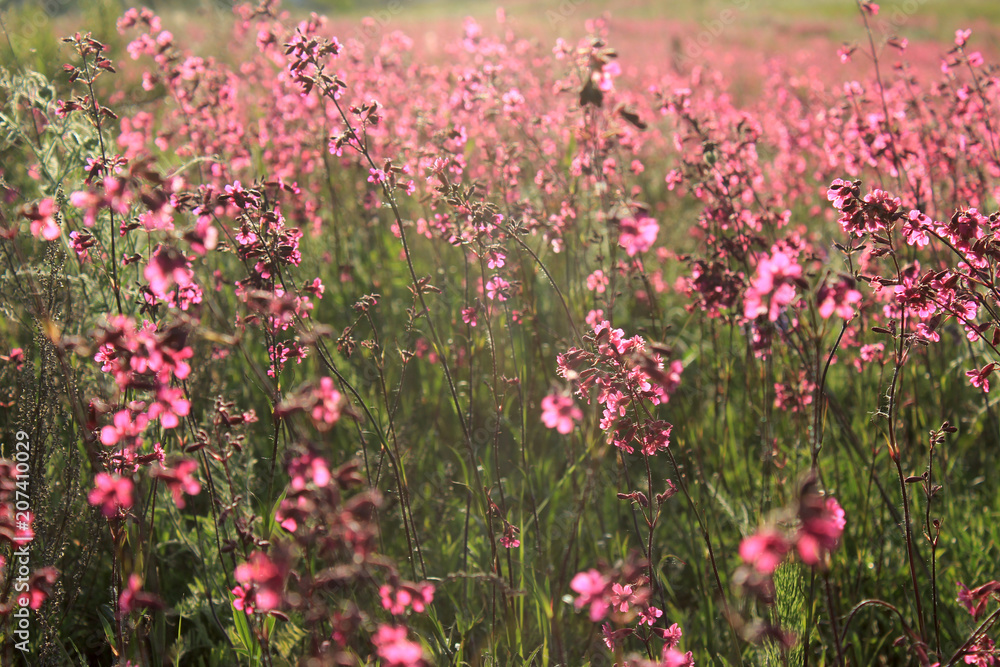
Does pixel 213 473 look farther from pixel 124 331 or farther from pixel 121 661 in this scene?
pixel 124 331

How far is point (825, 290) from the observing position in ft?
4.47

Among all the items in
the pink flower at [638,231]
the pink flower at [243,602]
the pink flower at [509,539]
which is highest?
the pink flower at [638,231]

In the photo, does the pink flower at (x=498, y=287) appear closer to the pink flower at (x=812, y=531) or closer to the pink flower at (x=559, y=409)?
the pink flower at (x=559, y=409)

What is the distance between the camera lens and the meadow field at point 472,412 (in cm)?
139

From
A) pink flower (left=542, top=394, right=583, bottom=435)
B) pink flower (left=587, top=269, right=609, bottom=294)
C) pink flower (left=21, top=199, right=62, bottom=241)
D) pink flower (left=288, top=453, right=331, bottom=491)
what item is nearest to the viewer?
pink flower (left=288, top=453, right=331, bottom=491)

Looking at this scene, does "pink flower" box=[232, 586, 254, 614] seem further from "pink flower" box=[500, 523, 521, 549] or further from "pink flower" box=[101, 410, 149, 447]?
"pink flower" box=[500, 523, 521, 549]

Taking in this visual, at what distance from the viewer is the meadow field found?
1395mm

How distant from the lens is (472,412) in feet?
9.31

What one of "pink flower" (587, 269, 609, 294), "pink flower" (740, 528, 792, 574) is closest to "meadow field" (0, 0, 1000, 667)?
"pink flower" (740, 528, 792, 574)

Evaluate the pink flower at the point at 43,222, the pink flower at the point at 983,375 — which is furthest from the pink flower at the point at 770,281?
the pink flower at the point at 43,222

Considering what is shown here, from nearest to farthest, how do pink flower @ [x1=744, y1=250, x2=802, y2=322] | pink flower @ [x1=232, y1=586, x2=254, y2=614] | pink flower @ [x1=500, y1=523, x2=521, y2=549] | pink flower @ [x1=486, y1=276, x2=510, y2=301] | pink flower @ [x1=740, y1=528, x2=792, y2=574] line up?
pink flower @ [x1=740, y1=528, x2=792, y2=574], pink flower @ [x1=744, y1=250, x2=802, y2=322], pink flower @ [x1=232, y1=586, x2=254, y2=614], pink flower @ [x1=500, y1=523, x2=521, y2=549], pink flower @ [x1=486, y1=276, x2=510, y2=301]

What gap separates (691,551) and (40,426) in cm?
248

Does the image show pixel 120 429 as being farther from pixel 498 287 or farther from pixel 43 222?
pixel 498 287

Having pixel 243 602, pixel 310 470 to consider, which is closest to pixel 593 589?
pixel 310 470
